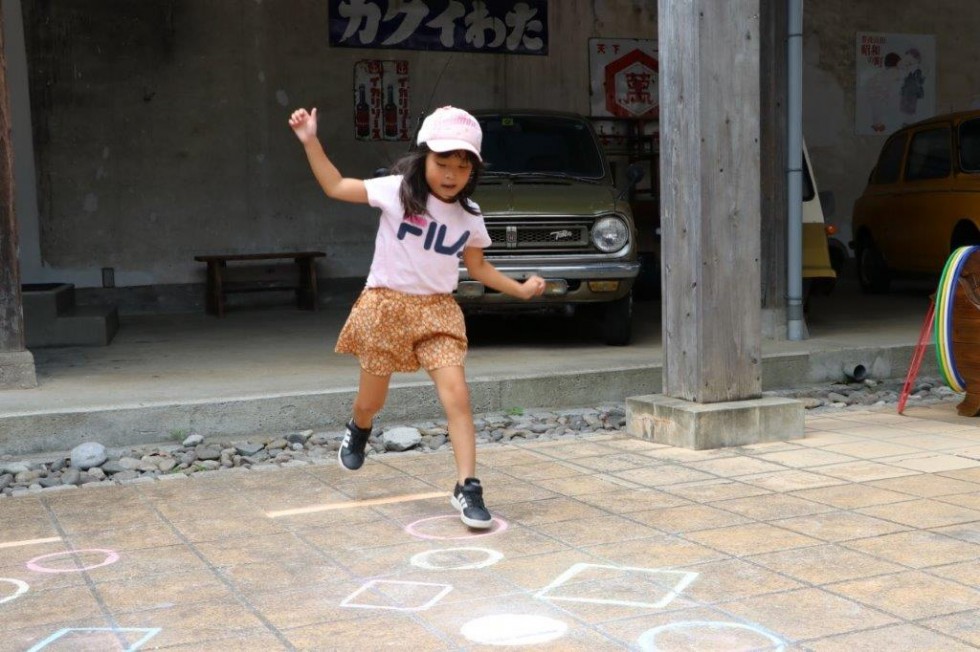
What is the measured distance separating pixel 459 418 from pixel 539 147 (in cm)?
497

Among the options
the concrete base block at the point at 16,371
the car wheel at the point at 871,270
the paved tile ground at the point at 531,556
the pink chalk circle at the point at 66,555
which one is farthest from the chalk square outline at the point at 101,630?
the car wheel at the point at 871,270

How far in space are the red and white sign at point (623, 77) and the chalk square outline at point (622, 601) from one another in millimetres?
9898

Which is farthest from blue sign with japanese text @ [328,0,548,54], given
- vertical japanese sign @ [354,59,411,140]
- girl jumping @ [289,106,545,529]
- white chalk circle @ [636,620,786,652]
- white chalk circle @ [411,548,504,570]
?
white chalk circle @ [636,620,786,652]

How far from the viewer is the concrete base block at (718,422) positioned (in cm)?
605

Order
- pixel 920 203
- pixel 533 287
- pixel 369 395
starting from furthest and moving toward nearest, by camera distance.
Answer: pixel 920 203
pixel 369 395
pixel 533 287

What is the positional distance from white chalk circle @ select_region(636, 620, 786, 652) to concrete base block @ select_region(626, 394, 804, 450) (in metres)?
2.60

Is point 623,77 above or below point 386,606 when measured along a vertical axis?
above

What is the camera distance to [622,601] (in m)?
3.70

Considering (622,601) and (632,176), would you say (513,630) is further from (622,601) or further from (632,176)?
(632,176)

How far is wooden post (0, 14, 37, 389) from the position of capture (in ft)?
23.4

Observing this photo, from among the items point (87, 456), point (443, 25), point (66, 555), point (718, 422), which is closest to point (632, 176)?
Result: point (718, 422)

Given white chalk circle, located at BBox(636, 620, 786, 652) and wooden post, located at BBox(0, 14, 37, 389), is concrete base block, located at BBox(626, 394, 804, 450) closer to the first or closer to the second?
white chalk circle, located at BBox(636, 620, 786, 652)

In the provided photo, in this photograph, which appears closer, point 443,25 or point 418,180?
point 418,180

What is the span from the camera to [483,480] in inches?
217
